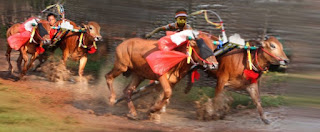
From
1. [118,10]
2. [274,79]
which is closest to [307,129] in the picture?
[274,79]

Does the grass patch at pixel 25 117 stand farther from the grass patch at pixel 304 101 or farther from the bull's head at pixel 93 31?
the grass patch at pixel 304 101

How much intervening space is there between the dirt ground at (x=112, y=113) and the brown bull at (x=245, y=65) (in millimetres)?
547

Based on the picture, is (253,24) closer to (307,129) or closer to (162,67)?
(162,67)

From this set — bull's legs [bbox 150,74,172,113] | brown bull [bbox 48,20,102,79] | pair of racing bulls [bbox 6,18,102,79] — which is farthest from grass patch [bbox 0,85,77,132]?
brown bull [bbox 48,20,102,79]

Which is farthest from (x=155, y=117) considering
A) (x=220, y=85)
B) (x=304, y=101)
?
(x=304, y=101)

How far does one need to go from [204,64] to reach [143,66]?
4.89 feet

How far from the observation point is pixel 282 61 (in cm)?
709

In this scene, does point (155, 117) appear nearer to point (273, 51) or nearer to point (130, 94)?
point (130, 94)

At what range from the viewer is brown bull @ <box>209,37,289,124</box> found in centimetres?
731

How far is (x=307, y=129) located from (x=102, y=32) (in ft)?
34.9

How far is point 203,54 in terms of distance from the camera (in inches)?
277

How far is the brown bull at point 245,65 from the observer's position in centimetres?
731

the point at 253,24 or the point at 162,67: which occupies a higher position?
the point at 253,24

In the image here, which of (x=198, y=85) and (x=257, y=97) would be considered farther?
(x=198, y=85)
